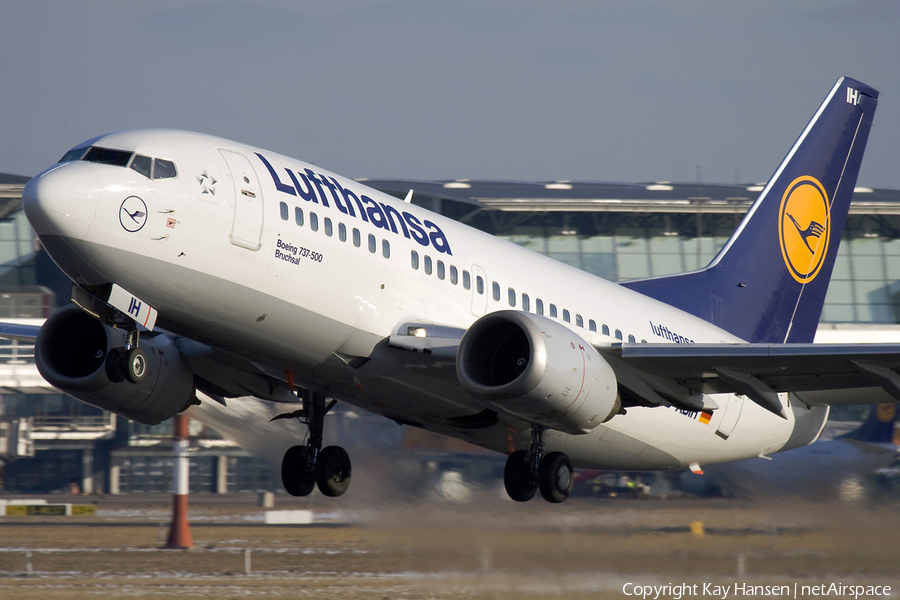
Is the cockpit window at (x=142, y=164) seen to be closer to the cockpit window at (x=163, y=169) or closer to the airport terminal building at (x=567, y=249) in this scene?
the cockpit window at (x=163, y=169)

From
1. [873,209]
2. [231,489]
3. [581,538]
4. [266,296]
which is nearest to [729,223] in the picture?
[873,209]

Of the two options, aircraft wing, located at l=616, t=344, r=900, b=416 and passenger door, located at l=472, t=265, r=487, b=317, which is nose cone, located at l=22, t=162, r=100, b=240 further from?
aircraft wing, located at l=616, t=344, r=900, b=416

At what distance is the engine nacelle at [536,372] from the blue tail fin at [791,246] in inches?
324

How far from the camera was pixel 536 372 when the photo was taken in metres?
15.2

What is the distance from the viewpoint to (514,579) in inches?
869

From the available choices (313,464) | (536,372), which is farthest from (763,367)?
(313,464)

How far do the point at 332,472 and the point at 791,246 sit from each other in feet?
45.4

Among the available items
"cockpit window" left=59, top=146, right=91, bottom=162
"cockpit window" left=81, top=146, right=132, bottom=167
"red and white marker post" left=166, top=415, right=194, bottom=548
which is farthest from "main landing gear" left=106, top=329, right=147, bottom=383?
"red and white marker post" left=166, top=415, right=194, bottom=548

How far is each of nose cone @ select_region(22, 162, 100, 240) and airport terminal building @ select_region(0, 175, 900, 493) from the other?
34670 mm

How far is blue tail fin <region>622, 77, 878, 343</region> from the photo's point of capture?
81.0 ft

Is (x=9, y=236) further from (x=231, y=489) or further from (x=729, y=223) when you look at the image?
(x=729, y=223)

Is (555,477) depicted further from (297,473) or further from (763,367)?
(297,473)

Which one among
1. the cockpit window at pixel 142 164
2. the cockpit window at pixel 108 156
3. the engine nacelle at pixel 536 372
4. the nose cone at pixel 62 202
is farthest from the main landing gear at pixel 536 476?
the nose cone at pixel 62 202

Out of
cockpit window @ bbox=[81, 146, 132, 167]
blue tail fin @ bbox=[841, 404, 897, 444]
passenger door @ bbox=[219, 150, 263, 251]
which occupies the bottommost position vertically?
blue tail fin @ bbox=[841, 404, 897, 444]
